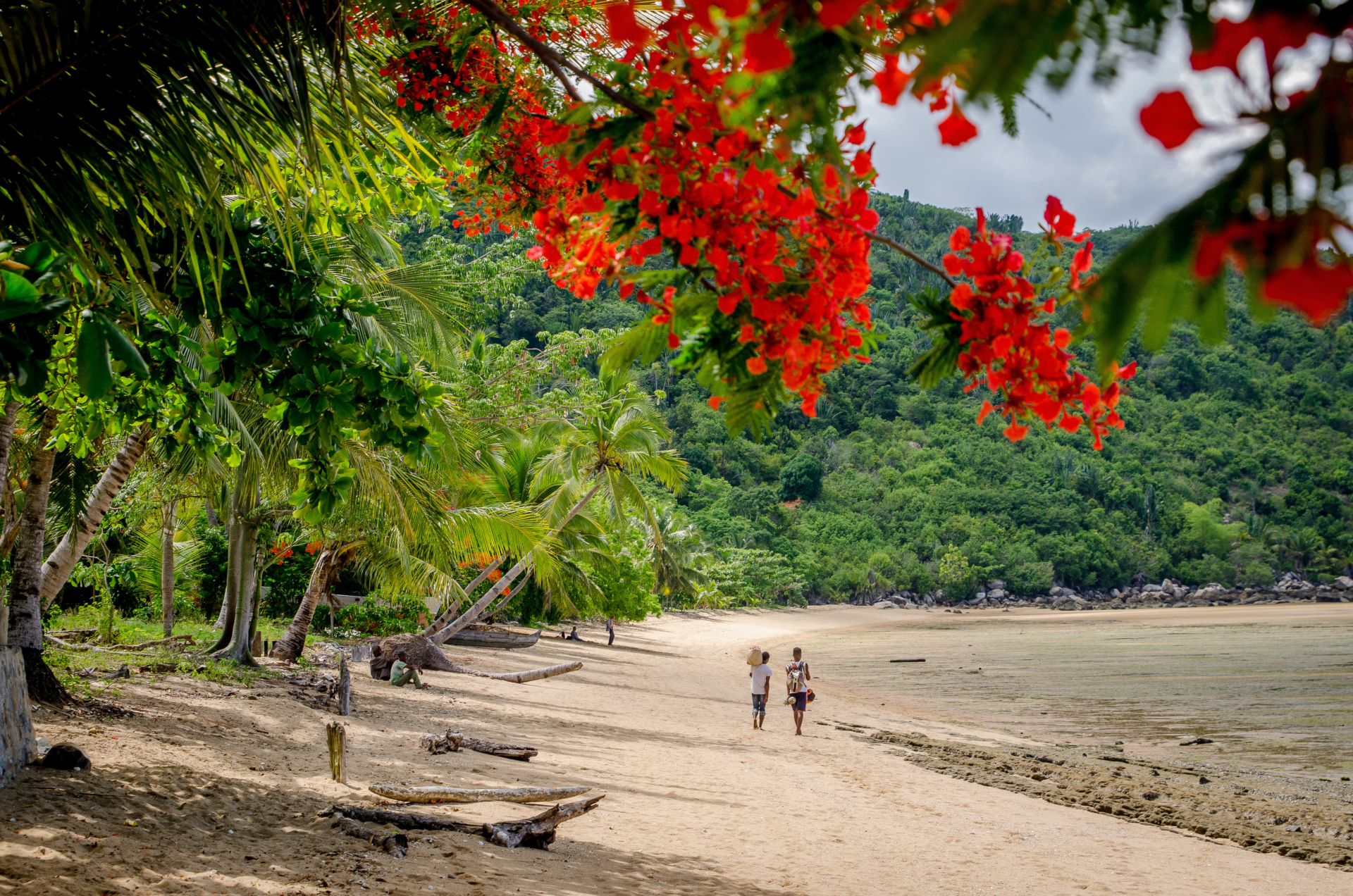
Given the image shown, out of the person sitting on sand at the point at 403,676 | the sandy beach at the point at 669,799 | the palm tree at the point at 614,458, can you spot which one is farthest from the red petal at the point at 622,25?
the palm tree at the point at 614,458

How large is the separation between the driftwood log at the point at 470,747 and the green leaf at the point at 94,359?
6.20 m

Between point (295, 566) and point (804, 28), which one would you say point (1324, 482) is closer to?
point (295, 566)

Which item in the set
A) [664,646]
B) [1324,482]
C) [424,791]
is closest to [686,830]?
[424,791]

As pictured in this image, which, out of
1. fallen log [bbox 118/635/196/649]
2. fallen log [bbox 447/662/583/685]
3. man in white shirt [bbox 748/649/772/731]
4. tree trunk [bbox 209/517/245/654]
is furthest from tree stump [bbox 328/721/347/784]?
fallen log [bbox 447/662/583/685]

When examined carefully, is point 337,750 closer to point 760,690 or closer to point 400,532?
point 400,532

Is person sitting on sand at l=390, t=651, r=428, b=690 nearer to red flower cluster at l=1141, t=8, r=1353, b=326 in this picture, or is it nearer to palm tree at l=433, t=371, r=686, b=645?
palm tree at l=433, t=371, r=686, b=645

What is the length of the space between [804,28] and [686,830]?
5884 mm

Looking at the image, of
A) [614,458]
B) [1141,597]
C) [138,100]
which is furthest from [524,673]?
[1141,597]

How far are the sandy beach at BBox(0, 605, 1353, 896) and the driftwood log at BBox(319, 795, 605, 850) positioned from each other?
110 mm

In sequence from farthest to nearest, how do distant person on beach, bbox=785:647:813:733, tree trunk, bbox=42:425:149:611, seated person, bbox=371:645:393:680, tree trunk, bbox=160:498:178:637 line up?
seated person, bbox=371:645:393:680
distant person on beach, bbox=785:647:813:733
tree trunk, bbox=160:498:178:637
tree trunk, bbox=42:425:149:611

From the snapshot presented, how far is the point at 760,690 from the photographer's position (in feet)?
37.6

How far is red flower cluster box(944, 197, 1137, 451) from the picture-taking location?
147cm

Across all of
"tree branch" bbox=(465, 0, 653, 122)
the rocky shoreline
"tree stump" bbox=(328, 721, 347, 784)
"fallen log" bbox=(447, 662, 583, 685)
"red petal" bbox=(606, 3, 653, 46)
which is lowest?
the rocky shoreline

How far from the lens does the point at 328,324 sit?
2.85 meters
